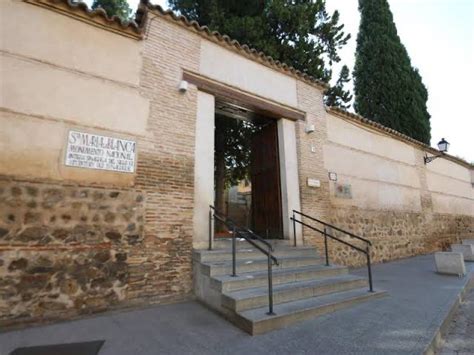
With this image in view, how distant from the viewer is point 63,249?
360 cm

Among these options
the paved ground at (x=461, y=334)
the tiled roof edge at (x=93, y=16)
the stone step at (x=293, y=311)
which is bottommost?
the paved ground at (x=461, y=334)

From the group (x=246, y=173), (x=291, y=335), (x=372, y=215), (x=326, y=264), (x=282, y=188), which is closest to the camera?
(x=291, y=335)

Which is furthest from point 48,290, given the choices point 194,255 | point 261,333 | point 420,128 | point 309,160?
point 420,128

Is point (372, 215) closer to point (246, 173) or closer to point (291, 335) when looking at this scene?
point (246, 173)

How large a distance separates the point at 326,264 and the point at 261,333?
259 centimetres

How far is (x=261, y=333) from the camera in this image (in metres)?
3.06

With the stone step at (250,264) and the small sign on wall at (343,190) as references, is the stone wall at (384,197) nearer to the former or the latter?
the small sign on wall at (343,190)

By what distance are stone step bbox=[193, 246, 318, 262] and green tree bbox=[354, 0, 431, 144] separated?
33.1 feet

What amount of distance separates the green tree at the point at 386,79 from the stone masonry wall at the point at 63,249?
12.8m

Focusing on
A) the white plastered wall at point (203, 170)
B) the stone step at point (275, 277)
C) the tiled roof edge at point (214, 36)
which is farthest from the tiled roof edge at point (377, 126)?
the stone step at point (275, 277)

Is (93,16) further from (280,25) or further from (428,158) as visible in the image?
(428,158)

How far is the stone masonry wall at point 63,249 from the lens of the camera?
3.30 m

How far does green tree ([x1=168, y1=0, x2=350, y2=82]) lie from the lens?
818cm

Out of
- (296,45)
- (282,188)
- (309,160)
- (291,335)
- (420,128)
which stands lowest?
(291,335)
